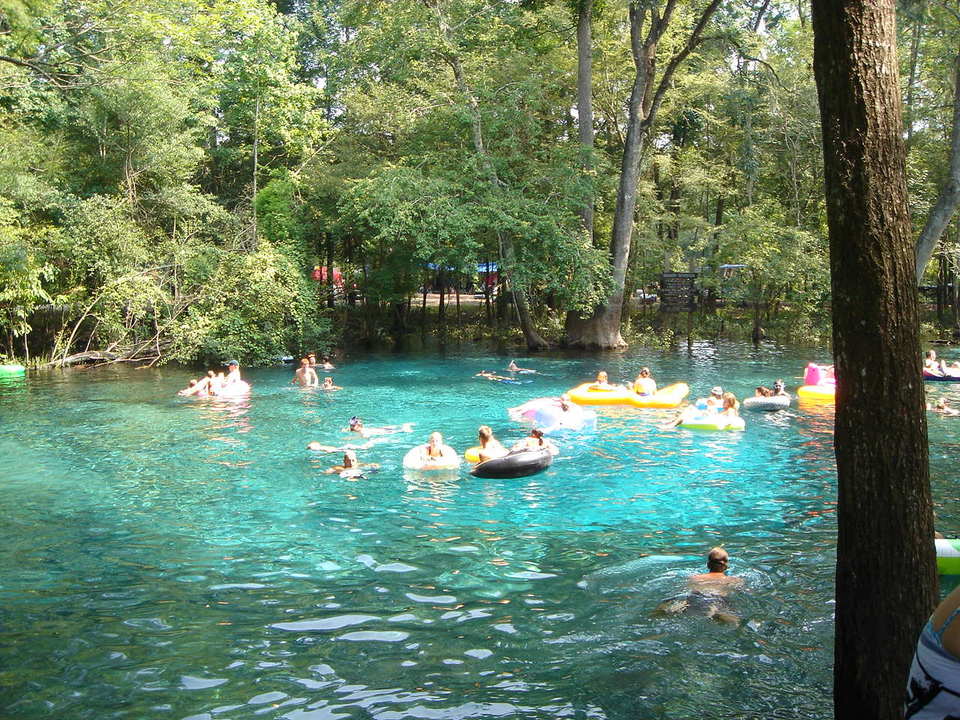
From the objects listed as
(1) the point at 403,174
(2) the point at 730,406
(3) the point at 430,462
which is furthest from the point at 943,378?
(1) the point at 403,174

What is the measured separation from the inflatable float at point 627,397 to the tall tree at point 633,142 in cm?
1002

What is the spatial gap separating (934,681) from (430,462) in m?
11.2

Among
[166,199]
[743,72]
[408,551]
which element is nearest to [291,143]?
[166,199]

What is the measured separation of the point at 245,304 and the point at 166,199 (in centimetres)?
426

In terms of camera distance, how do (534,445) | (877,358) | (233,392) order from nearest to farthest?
(877,358), (534,445), (233,392)

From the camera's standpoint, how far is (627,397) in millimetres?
19469

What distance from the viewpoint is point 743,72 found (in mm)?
27781

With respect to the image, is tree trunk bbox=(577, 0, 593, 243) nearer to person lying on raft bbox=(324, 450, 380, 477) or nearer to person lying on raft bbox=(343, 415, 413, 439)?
person lying on raft bbox=(343, 415, 413, 439)

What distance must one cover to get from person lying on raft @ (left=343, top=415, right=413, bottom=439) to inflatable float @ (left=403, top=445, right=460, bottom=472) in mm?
2967

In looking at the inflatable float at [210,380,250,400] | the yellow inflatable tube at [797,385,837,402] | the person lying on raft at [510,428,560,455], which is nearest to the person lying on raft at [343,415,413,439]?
the person lying on raft at [510,428,560,455]

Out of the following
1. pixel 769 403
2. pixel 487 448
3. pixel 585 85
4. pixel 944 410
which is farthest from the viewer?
pixel 585 85

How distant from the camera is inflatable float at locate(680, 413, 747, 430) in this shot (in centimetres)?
1641

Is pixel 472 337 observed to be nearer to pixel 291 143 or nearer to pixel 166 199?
pixel 291 143

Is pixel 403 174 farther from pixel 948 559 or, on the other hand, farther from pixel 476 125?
pixel 948 559
